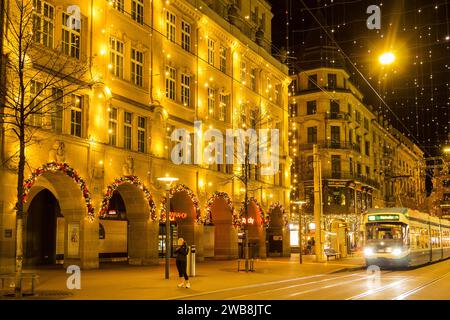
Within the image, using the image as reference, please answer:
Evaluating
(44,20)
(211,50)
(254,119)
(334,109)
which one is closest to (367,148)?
(334,109)

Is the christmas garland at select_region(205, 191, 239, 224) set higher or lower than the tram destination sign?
higher

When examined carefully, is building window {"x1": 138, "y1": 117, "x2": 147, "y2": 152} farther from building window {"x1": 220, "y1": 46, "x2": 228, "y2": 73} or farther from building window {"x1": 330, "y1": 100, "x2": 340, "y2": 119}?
building window {"x1": 330, "y1": 100, "x2": 340, "y2": 119}

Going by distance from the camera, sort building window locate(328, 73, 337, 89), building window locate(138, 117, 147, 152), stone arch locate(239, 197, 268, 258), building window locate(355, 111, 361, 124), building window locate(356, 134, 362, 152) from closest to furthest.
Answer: building window locate(138, 117, 147, 152) < stone arch locate(239, 197, 268, 258) < building window locate(328, 73, 337, 89) < building window locate(356, 134, 362, 152) < building window locate(355, 111, 361, 124)

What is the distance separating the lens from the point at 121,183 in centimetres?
3228

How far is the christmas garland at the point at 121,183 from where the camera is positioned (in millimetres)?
30959

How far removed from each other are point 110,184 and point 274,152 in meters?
23.2

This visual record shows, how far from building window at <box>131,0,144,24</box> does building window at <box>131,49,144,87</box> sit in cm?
183

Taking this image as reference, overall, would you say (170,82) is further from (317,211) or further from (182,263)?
(182,263)

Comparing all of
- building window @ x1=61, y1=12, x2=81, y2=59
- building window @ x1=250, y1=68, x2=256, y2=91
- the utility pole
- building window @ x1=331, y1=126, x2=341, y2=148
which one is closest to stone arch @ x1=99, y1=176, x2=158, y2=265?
building window @ x1=61, y1=12, x2=81, y2=59

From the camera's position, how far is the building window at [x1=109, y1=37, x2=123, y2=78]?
32.8 meters

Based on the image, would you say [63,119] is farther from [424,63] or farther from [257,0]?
[257,0]

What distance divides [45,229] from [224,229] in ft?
46.0
